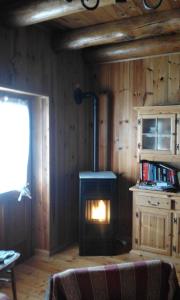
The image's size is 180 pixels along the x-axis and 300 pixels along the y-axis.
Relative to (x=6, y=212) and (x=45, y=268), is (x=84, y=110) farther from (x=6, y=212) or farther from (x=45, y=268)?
(x=45, y=268)

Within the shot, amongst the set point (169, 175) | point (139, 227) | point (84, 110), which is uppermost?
point (84, 110)

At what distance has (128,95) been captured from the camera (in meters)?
3.99

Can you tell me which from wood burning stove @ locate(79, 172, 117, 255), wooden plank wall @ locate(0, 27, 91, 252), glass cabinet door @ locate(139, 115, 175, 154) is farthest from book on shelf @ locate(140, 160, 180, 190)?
wooden plank wall @ locate(0, 27, 91, 252)

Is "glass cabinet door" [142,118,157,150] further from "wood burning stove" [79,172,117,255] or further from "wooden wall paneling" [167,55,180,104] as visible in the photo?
"wood burning stove" [79,172,117,255]

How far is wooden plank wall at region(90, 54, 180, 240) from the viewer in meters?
3.72

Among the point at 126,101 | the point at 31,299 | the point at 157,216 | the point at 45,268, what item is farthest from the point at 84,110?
the point at 31,299

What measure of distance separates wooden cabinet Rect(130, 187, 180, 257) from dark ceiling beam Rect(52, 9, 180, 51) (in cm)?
180

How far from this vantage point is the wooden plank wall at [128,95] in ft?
12.2

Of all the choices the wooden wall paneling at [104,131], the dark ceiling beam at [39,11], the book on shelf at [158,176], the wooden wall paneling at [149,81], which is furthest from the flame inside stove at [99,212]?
the dark ceiling beam at [39,11]

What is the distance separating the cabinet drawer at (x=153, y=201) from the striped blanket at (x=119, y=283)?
191 centimetres

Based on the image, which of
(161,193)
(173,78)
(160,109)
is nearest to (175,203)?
(161,193)

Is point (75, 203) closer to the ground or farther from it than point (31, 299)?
farther from it

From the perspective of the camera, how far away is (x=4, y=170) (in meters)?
3.05

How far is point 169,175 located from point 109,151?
100 centimetres
